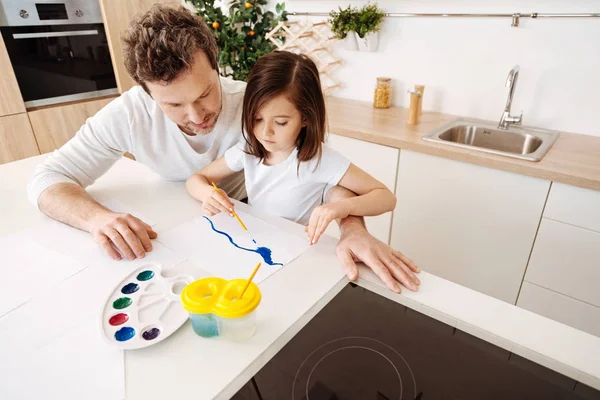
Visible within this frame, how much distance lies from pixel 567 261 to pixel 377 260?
1066 millimetres

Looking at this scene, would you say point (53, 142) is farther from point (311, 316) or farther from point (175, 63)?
point (311, 316)

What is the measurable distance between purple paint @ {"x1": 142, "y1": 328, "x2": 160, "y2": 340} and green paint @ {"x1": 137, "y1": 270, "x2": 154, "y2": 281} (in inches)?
6.0

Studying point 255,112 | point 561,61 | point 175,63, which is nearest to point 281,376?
point 255,112

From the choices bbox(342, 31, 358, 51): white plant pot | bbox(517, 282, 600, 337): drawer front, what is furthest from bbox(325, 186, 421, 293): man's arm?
bbox(342, 31, 358, 51): white plant pot

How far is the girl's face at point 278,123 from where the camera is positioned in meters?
0.92

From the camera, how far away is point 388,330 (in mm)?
682

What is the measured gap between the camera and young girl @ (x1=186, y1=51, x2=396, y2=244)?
0.92m

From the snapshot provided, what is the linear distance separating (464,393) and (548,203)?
1104 millimetres

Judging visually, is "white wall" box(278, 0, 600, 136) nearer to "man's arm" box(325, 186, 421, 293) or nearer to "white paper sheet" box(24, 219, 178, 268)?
"man's arm" box(325, 186, 421, 293)

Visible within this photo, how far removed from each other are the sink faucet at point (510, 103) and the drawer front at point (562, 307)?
2.40 ft

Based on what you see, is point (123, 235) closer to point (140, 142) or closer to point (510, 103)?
point (140, 142)

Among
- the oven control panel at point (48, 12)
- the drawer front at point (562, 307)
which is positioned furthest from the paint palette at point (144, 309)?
the oven control panel at point (48, 12)

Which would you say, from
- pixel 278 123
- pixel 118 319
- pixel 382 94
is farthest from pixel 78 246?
pixel 382 94

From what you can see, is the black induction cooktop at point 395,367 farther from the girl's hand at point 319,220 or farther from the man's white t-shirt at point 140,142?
the man's white t-shirt at point 140,142
